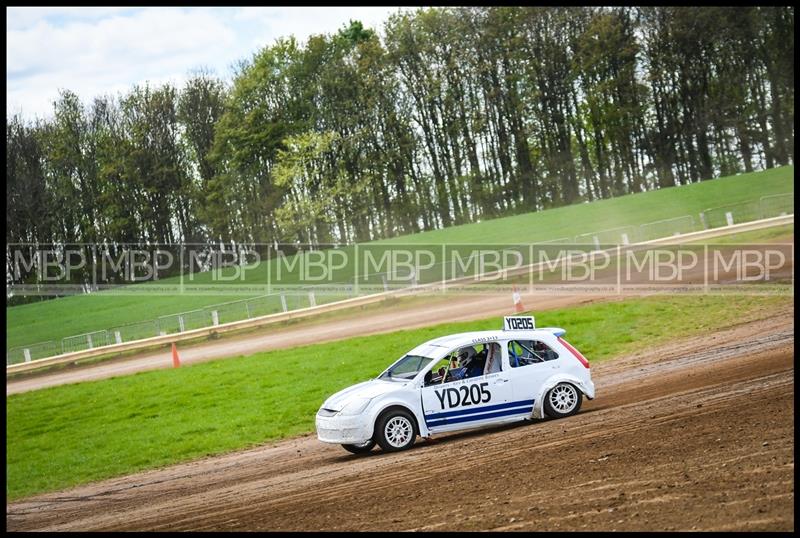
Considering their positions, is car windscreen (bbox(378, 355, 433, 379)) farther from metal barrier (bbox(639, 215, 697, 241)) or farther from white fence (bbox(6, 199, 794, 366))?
metal barrier (bbox(639, 215, 697, 241))

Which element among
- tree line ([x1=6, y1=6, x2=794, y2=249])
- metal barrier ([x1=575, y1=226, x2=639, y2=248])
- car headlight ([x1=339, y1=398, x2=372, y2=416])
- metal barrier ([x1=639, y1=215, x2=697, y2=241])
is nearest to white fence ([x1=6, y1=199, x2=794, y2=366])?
metal barrier ([x1=575, y1=226, x2=639, y2=248])

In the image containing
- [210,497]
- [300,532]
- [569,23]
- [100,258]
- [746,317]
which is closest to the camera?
[300,532]

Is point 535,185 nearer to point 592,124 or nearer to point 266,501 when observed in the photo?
point 592,124

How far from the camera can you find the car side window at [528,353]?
14.4 m

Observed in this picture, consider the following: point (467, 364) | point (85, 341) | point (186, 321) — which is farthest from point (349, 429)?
point (85, 341)

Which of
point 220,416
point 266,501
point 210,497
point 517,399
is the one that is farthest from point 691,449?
point 220,416

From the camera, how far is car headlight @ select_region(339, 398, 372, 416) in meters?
13.5

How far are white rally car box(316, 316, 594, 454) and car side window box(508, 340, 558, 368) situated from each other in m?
0.02

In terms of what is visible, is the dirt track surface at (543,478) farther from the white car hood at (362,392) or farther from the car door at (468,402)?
the white car hood at (362,392)

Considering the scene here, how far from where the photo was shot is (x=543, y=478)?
1029cm

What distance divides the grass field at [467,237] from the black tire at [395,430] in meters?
19.5

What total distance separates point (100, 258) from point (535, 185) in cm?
2689

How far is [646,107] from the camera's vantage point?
178 feet

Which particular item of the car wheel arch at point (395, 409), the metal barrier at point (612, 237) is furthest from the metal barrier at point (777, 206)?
the car wheel arch at point (395, 409)
